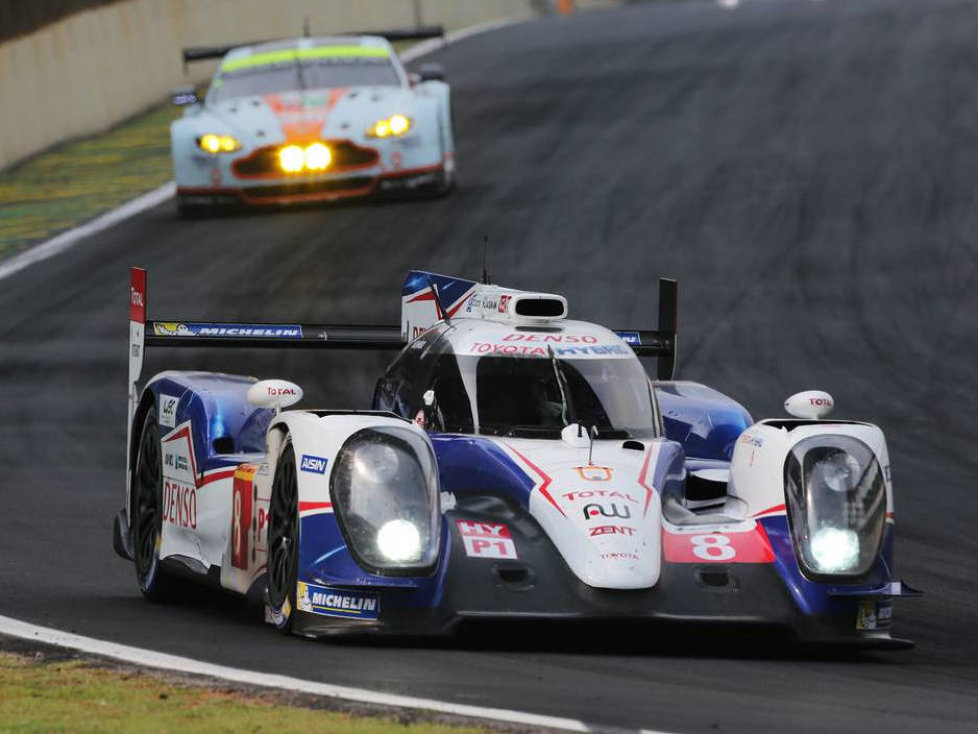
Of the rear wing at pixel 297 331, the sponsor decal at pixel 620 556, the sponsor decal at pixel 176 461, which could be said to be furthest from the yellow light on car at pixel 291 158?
the sponsor decal at pixel 620 556

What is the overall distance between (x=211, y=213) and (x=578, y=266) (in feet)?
15.1

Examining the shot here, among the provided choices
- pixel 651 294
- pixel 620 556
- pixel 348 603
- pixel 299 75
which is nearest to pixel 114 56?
pixel 299 75

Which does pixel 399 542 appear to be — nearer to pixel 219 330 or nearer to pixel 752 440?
pixel 752 440

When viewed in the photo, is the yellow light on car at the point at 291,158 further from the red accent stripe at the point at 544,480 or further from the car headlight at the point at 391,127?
the red accent stripe at the point at 544,480

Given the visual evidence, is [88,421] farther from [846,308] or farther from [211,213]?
[211,213]

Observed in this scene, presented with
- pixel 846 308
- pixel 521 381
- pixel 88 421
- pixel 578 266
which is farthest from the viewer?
pixel 578 266

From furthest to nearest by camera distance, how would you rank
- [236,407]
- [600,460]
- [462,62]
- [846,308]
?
[462,62] < [846,308] < [236,407] < [600,460]

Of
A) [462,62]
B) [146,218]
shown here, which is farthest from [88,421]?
[462,62]

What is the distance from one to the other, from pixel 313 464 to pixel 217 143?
13526mm

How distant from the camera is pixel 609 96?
1133 inches

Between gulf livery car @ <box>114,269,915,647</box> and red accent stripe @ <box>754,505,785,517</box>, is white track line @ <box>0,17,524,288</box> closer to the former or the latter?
gulf livery car @ <box>114,269,915,647</box>

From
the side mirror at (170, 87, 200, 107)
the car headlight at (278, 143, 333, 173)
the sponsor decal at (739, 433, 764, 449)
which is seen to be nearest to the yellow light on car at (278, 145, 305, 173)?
the car headlight at (278, 143, 333, 173)

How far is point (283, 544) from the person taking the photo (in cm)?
854

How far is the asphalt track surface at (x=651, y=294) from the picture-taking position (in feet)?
25.5
